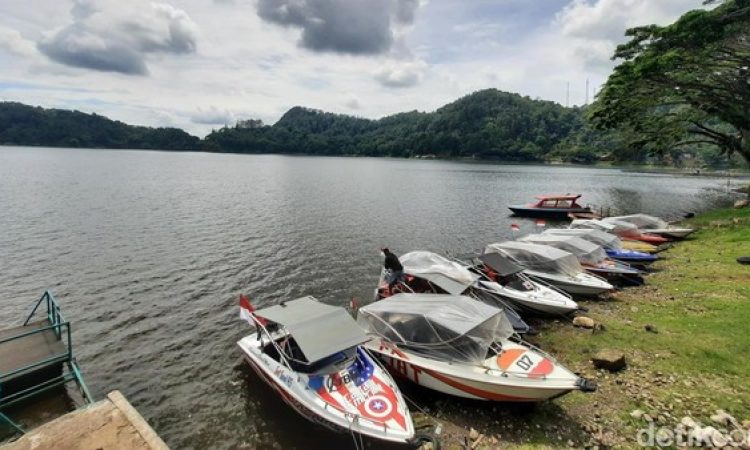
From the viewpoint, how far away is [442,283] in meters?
17.1

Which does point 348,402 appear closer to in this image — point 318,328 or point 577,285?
point 318,328

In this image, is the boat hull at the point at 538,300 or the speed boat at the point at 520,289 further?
the speed boat at the point at 520,289

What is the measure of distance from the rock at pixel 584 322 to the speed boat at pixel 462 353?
382cm

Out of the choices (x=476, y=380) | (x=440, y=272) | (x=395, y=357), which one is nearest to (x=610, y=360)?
(x=476, y=380)

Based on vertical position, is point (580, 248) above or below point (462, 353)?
above

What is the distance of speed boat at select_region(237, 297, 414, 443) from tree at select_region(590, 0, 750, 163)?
1285 inches

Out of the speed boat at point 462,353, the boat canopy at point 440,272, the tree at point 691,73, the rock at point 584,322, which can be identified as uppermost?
the tree at point 691,73

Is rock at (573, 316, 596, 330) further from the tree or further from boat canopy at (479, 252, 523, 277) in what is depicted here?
the tree

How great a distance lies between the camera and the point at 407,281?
740 inches

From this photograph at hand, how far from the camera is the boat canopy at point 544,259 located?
66.1 ft

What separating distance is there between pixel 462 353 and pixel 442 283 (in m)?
5.41

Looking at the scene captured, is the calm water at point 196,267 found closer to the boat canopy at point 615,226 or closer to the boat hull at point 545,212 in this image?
the boat hull at point 545,212

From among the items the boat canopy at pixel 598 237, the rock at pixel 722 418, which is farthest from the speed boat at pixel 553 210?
the rock at pixel 722 418

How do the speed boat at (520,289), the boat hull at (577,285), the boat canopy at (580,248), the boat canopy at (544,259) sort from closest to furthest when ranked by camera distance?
the speed boat at (520,289) < the boat hull at (577,285) < the boat canopy at (544,259) < the boat canopy at (580,248)
